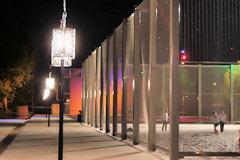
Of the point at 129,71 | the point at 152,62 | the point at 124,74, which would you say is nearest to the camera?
the point at 152,62

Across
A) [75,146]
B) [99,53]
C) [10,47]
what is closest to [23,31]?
[10,47]

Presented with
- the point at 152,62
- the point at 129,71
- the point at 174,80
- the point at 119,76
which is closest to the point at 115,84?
the point at 119,76

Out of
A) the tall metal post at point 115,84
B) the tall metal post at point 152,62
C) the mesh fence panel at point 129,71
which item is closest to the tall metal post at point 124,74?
the mesh fence panel at point 129,71

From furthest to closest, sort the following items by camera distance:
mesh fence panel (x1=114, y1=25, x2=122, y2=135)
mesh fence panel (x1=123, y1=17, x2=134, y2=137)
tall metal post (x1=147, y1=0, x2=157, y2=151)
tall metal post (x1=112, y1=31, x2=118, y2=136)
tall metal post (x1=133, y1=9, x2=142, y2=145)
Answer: tall metal post (x1=112, y1=31, x2=118, y2=136) < mesh fence panel (x1=114, y1=25, x2=122, y2=135) < mesh fence panel (x1=123, y1=17, x2=134, y2=137) < tall metal post (x1=133, y1=9, x2=142, y2=145) < tall metal post (x1=147, y1=0, x2=157, y2=151)

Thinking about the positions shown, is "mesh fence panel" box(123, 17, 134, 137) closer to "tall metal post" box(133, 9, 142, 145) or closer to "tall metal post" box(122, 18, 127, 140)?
"tall metal post" box(122, 18, 127, 140)

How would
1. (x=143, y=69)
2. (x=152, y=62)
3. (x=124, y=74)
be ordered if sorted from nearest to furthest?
(x=152, y=62) → (x=143, y=69) → (x=124, y=74)

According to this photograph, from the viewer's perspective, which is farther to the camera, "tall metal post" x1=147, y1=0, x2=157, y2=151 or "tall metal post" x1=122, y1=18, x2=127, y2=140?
"tall metal post" x1=122, y1=18, x2=127, y2=140

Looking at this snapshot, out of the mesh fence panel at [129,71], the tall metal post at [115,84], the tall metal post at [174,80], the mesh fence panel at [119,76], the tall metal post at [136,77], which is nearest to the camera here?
the tall metal post at [174,80]

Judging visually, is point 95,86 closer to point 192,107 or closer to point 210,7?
point 192,107

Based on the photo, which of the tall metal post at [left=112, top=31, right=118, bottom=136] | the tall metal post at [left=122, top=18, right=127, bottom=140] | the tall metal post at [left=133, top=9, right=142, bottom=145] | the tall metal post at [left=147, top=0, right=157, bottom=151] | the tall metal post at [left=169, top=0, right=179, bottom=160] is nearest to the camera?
the tall metal post at [left=169, top=0, right=179, bottom=160]

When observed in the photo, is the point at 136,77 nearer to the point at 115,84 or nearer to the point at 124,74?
the point at 124,74

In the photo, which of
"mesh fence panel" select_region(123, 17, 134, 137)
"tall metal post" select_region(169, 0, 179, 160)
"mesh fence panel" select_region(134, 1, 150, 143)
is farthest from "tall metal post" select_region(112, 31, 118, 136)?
"tall metal post" select_region(169, 0, 179, 160)

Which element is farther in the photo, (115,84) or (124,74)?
(115,84)

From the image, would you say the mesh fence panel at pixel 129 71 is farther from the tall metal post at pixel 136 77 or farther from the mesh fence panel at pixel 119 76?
the mesh fence panel at pixel 119 76
